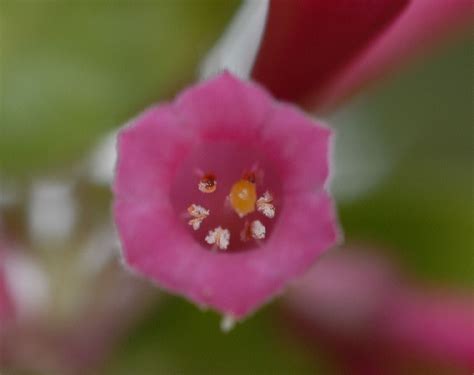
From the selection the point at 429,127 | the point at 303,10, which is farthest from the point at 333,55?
the point at 429,127

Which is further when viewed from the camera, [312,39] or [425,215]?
[425,215]

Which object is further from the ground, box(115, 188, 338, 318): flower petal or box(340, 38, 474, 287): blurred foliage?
box(115, 188, 338, 318): flower petal

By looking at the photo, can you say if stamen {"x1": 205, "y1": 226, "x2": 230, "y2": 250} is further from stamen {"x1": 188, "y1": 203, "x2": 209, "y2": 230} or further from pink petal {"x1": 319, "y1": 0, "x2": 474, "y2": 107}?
pink petal {"x1": 319, "y1": 0, "x2": 474, "y2": 107}

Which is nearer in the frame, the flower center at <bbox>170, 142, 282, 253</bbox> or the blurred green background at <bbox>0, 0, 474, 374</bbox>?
the flower center at <bbox>170, 142, 282, 253</bbox>

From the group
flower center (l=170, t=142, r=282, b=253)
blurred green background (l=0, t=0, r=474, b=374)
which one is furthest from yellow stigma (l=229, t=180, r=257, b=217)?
blurred green background (l=0, t=0, r=474, b=374)

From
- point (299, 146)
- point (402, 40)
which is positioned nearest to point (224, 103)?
point (299, 146)

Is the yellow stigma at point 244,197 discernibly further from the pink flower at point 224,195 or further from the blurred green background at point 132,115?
the blurred green background at point 132,115

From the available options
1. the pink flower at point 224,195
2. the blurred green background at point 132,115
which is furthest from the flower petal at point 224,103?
Answer: the blurred green background at point 132,115

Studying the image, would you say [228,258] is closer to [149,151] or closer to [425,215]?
[149,151]
